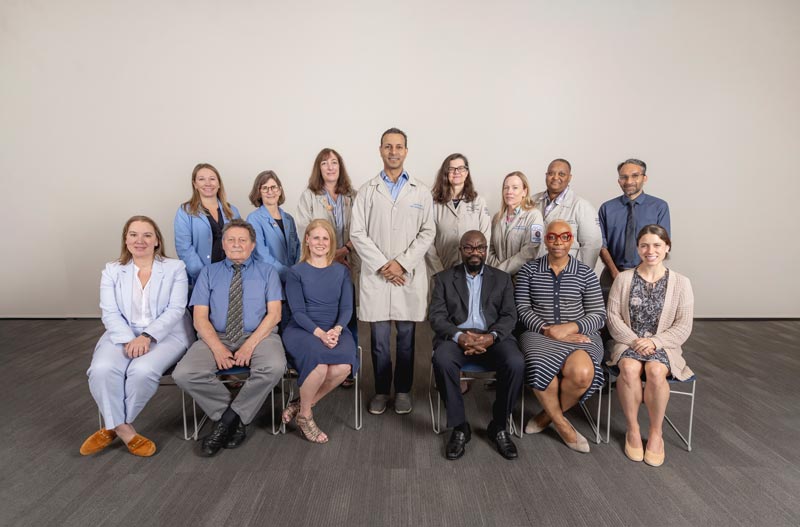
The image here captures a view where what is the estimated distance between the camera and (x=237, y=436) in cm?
257

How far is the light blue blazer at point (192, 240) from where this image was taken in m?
3.26

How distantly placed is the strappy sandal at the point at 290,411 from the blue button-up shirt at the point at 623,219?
272 centimetres

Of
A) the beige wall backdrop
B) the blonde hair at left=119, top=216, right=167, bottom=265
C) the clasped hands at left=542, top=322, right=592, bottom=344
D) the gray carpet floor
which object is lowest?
the gray carpet floor

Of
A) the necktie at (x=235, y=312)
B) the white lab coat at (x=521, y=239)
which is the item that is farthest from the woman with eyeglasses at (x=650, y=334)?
the necktie at (x=235, y=312)

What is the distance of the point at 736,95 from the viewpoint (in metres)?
5.06

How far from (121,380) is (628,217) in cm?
369

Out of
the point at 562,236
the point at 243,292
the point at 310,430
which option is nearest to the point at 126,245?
the point at 243,292

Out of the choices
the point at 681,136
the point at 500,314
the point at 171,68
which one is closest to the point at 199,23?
the point at 171,68

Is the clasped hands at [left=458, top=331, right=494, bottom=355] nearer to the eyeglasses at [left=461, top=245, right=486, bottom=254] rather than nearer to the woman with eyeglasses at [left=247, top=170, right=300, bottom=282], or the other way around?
the eyeglasses at [left=461, top=245, right=486, bottom=254]

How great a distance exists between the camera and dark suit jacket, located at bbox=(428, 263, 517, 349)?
9.14 feet

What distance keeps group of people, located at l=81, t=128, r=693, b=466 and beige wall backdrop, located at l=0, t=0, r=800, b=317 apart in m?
1.95

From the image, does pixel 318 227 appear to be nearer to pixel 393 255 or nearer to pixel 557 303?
pixel 393 255

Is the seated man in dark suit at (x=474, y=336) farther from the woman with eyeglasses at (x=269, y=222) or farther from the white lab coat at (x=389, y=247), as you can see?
the woman with eyeglasses at (x=269, y=222)

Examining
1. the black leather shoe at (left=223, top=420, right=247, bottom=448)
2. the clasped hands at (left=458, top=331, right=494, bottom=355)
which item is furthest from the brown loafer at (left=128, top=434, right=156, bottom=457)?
the clasped hands at (left=458, top=331, right=494, bottom=355)
